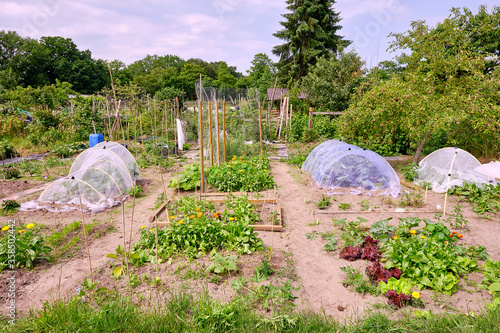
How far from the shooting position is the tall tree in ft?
84.9

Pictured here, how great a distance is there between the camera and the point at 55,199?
18.3 ft

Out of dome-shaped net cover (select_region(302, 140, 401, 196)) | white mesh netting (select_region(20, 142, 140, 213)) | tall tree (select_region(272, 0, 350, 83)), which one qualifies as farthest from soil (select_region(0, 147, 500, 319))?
tall tree (select_region(272, 0, 350, 83))

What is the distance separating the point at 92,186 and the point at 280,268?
4.27 m

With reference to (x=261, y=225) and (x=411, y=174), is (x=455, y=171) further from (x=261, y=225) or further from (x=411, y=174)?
(x=261, y=225)

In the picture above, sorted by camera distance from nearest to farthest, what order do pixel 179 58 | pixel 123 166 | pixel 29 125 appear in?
pixel 123 166, pixel 29 125, pixel 179 58

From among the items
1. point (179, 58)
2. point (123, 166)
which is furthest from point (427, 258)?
point (179, 58)

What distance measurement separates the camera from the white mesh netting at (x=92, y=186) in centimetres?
550

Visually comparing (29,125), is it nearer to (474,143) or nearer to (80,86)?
(474,143)

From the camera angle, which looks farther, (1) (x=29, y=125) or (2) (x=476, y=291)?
(1) (x=29, y=125)

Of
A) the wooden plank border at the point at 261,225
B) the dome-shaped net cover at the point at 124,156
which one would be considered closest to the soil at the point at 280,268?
the wooden plank border at the point at 261,225

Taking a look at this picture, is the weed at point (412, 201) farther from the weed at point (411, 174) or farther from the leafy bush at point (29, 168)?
the leafy bush at point (29, 168)

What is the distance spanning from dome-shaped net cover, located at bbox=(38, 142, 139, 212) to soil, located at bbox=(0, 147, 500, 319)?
0.38m

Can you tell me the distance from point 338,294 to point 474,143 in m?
9.06

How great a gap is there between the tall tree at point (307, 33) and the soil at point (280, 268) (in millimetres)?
22953
